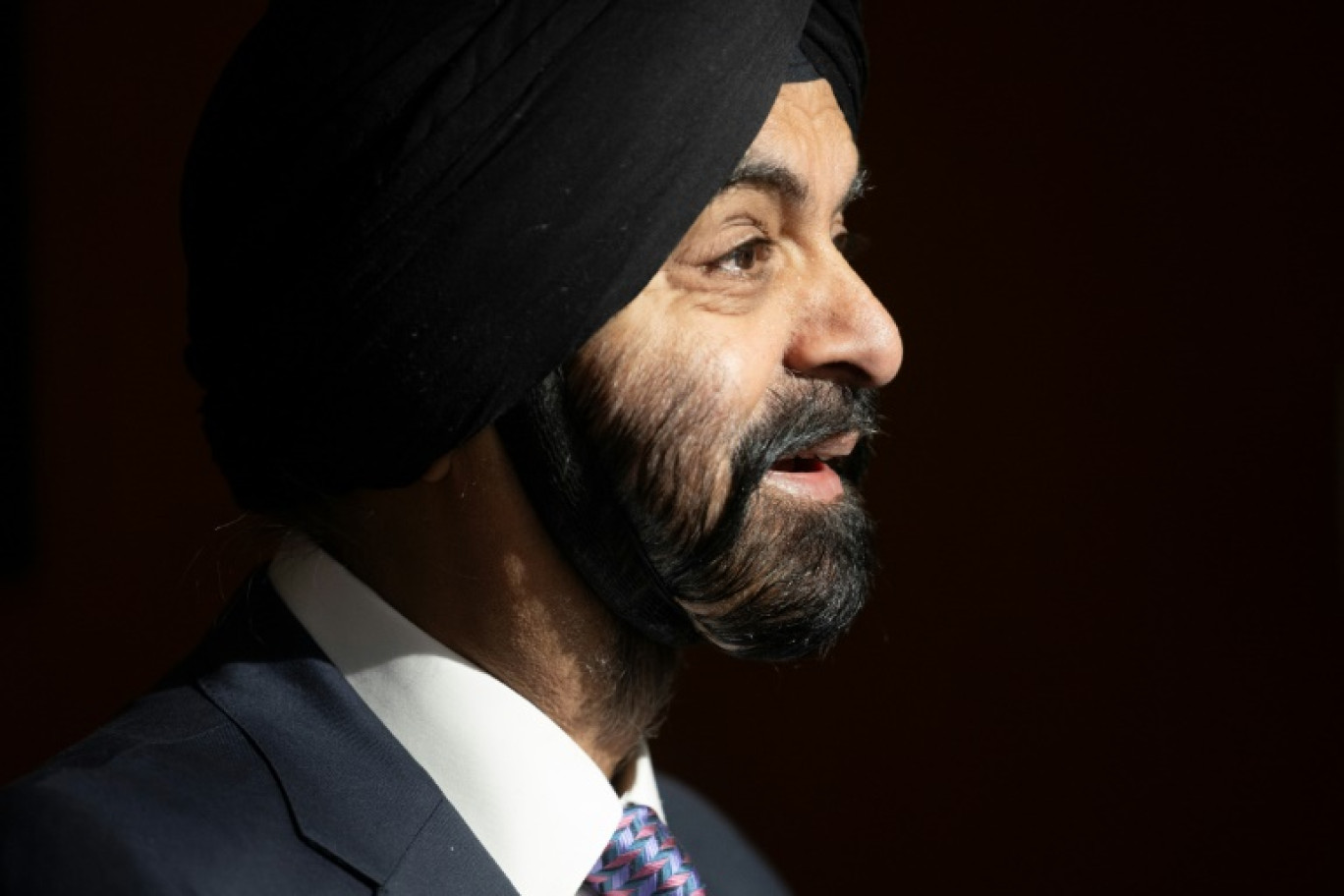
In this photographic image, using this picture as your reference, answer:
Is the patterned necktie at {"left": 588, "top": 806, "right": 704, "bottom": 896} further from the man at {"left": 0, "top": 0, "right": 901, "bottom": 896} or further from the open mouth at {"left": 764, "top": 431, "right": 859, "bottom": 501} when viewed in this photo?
the open mouth at {"left": 764, "top": 431, "right": 859, "bottom": 501}

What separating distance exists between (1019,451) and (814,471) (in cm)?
87

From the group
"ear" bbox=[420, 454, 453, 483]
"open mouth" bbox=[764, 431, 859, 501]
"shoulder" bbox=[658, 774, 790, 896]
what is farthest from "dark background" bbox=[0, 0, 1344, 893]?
"ear" bbox=[420, 454, 453, 483]

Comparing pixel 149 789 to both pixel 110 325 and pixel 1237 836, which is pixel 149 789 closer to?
pixel 110 325

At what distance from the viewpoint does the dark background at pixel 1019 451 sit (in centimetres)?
203

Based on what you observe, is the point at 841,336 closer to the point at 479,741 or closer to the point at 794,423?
the point at 794,423

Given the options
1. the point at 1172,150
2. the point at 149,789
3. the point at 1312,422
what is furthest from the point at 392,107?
the point at 1312,422

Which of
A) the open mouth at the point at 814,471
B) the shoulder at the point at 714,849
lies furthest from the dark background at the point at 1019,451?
the open mouth at the point at 814,471

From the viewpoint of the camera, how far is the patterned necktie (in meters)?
1.24

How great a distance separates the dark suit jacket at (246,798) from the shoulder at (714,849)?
49 cm

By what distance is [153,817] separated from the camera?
1.08 meters

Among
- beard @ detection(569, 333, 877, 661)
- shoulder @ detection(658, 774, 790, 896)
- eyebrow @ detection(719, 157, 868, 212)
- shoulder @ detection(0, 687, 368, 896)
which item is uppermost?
eyebrow @ detection(719, 157, 868, 212)

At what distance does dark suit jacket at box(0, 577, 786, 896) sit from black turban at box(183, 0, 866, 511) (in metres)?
0.19

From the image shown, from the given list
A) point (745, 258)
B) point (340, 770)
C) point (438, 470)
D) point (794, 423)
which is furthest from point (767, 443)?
point (340, 770)

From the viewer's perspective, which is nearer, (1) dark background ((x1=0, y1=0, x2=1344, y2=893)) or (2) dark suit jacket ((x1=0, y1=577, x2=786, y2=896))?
(2) dark suit jacket ((x1=0, y1=577, x2=786, y2=896))
